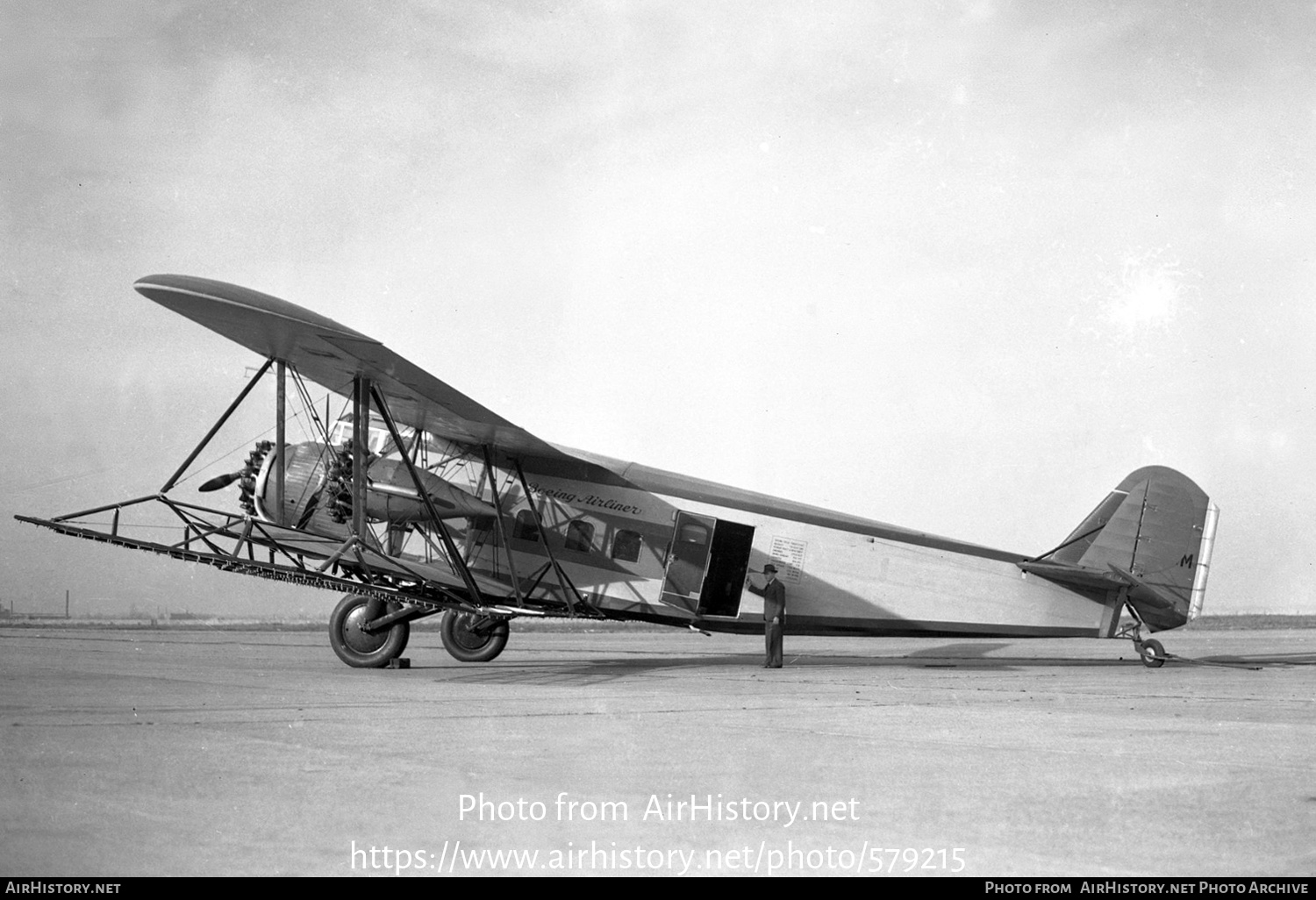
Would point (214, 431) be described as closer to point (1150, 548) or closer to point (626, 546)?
point (626, 546)

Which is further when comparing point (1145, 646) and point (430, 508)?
point (1145, 646)

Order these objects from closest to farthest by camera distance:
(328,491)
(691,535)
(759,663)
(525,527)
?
(328,491), (691,535), (525,527), (759,663)

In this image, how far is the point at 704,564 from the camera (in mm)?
16109

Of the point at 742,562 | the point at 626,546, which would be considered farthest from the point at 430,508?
the point at 742,562

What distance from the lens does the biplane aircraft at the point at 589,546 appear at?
46.9ft

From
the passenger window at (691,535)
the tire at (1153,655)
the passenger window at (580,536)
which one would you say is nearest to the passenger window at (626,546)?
the passenger window at (580,536)

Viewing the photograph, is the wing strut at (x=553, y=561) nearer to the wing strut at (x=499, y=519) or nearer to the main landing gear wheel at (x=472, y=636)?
the wing strut at (x=499, y=519)

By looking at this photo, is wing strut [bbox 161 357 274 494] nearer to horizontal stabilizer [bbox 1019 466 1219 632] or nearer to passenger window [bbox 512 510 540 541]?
passenger window [bbox 512 510 540 541]

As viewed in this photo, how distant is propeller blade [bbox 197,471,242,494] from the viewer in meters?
14.6

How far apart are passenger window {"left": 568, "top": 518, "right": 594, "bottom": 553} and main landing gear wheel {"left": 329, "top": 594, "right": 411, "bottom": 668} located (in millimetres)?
2612

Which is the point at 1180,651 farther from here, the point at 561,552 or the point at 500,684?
the point at 500,684

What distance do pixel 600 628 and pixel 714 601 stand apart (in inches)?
1520

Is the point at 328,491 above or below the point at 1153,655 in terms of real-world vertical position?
above

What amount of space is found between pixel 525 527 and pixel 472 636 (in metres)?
1.94
